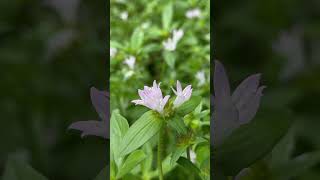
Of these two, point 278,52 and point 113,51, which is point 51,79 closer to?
point 113,51

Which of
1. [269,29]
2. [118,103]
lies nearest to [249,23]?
[269,29]

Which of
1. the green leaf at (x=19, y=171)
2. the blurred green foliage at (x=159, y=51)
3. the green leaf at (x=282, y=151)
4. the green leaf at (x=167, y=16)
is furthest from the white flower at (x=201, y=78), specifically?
the green leaf at (x=19, y=171)

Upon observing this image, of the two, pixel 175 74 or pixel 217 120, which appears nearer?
pixel 217 120

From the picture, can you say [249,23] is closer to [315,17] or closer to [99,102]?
[315,17]

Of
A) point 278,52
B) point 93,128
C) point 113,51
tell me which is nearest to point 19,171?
point 93,128

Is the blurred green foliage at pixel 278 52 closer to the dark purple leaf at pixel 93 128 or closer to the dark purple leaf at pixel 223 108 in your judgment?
the dark purple leaf at pixel 223 108
